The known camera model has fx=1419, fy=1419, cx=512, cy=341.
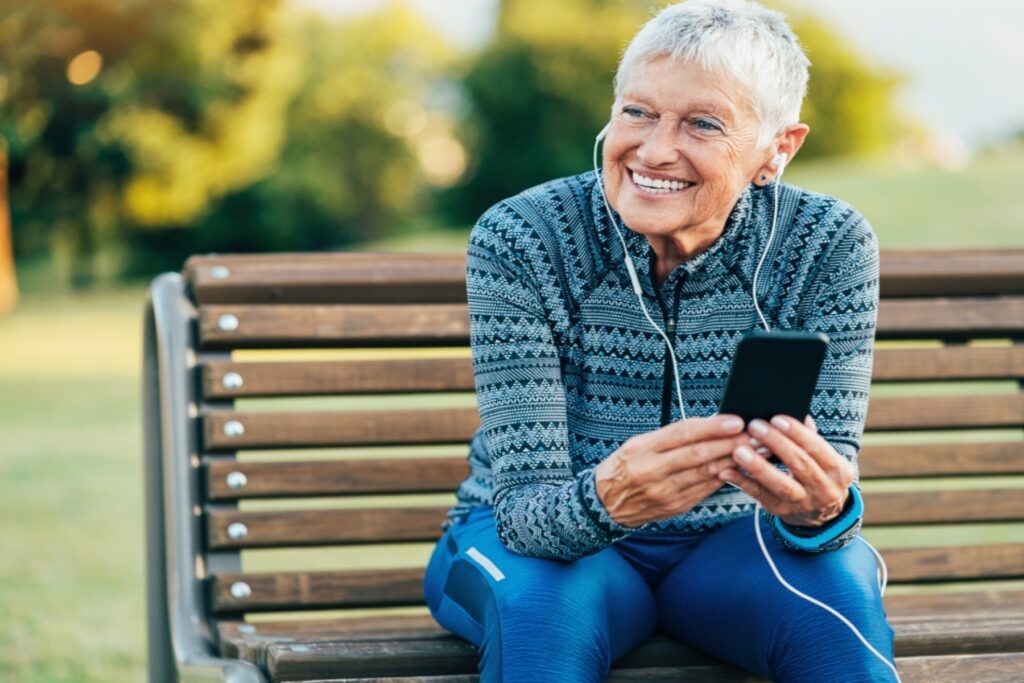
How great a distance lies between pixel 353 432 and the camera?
3.28 metres

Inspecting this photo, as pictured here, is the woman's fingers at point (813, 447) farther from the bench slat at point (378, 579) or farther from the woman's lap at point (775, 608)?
the bench slat at point (378, 579)

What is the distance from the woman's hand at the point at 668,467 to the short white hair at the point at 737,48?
2.16 feet

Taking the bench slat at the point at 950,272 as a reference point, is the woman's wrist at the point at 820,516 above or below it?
below

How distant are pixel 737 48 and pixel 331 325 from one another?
1245 mm

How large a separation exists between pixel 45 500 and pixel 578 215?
213 inches

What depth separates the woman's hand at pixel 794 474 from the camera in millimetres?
2209

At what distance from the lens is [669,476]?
225 centimetres

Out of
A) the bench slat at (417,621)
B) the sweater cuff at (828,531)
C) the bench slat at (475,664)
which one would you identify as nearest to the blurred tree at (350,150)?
the bench slat at (417,621)

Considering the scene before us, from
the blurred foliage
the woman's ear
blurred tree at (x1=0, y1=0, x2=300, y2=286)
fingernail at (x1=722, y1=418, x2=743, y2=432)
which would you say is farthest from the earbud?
blurred tree at (x1=0, y1=0, x2=300, y2=286)

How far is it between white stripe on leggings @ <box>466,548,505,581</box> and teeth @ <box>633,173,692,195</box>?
719 mm

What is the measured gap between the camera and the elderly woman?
7.50 feet

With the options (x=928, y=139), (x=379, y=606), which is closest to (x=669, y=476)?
(x=379, y=606)

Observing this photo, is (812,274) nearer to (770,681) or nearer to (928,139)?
(770,681)

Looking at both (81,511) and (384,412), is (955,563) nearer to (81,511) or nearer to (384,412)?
(384,412)
